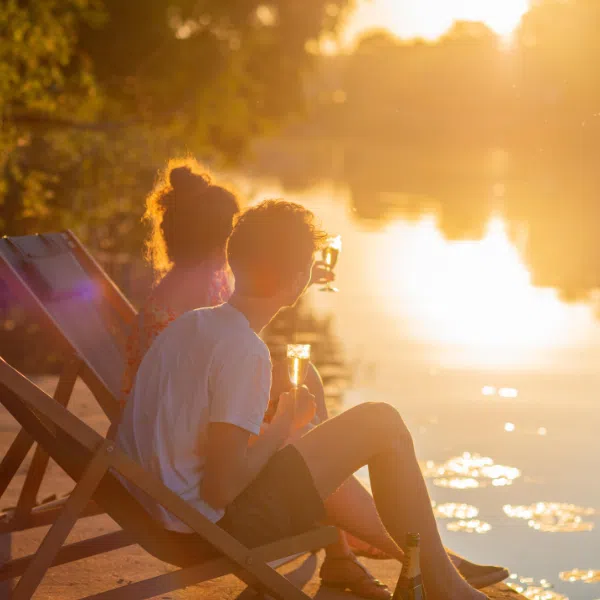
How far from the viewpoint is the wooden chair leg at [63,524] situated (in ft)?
11.3

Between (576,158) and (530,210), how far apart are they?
4565 cm

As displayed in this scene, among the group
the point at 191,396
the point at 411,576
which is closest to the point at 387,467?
the point at 411,576

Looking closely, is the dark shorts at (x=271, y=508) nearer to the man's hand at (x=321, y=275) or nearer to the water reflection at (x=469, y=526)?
the man's hand at (x=321, y=275)

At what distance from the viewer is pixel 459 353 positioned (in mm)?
11250

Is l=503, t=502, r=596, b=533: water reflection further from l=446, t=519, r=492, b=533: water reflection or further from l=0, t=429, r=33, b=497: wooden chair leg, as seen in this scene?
l=0, t=429, r=33, b=497: wooden chair leg

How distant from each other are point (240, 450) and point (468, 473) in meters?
3.52

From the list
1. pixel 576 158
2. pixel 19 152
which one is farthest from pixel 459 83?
pixel 19 152

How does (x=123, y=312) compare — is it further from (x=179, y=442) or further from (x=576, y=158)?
(x=576, y=158)

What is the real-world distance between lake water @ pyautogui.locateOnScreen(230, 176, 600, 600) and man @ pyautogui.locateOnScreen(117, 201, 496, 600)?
1437 mm

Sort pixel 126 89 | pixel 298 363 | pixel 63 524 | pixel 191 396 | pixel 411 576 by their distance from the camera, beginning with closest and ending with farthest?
pixel 63 524
pixel 191 396
pixel 411 576
pixel 298 363
pixel 126 89

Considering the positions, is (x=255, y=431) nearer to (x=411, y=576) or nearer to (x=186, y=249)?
(x=411, y=576)

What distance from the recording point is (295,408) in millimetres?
3725

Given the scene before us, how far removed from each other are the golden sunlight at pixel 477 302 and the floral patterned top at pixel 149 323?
6261 millimetres

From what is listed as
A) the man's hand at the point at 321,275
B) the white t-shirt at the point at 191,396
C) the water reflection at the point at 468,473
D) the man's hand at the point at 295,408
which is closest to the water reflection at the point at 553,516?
the water reflection at the point at 468,473
